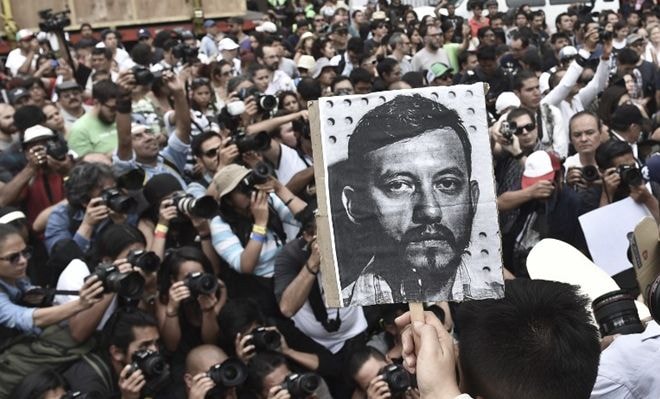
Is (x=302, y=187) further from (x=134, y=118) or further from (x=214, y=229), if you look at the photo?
(x=134, y=118)

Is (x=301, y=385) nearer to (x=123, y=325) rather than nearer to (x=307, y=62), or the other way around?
(x=123, y=325)

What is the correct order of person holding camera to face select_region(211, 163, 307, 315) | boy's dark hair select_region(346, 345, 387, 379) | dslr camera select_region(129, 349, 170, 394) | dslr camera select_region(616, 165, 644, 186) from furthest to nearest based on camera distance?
dslr camera select_region(616, 165, 644, 186) → person holding camera to face select_region(211, 163, 307, 315) → boy's dark hair select_region(346, 345, 387, 379) → dslr camera select_region(129, 349, 170, 394)

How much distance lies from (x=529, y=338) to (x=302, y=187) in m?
3.81

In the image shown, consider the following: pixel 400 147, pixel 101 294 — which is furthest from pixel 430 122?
pixel 101 294

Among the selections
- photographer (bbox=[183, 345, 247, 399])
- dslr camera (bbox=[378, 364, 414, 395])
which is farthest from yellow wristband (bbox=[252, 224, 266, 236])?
dslr camera (bbox=[378, 364, 414, 395])

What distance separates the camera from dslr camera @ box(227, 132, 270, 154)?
5266mm

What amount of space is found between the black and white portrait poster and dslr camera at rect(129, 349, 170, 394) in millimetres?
1655

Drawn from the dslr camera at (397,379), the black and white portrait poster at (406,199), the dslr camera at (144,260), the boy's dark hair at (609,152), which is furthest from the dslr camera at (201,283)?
the boy's dark hair at (609,152)

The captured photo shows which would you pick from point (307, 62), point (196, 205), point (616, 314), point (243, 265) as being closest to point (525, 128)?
point (243, 265)

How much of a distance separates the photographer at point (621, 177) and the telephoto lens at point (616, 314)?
230 cm

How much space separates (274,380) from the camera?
4.05 metres

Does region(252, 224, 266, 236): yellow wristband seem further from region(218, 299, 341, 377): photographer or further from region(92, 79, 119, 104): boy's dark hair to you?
region(92, 79, 119, 104): boy's dark hair

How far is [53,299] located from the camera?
4082mm

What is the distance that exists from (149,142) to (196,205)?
1319 millimetres
